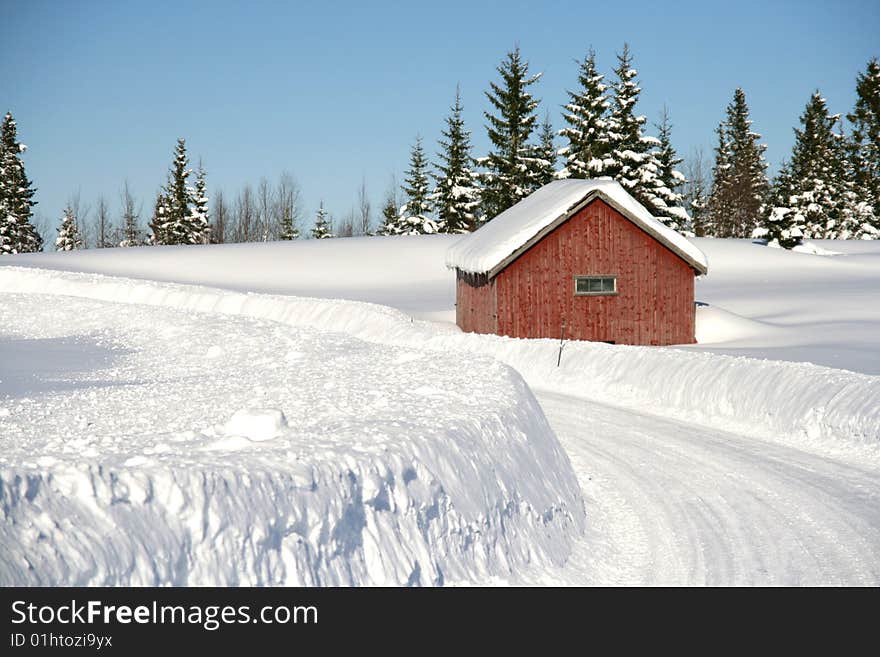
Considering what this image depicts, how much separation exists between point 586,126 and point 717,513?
51.0m

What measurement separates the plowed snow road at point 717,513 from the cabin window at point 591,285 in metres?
15.0

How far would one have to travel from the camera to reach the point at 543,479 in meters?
10.6

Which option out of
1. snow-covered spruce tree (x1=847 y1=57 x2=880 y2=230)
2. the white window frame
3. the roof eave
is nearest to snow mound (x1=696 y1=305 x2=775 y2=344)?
the roof eave

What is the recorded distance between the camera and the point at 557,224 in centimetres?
3044

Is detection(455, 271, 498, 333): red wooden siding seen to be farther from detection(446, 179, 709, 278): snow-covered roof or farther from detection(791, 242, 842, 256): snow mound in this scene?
detection(791, 242, 842, 256): snow mound

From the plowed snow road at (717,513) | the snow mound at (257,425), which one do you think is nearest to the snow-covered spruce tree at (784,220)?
the plowed snow road at (717,513)

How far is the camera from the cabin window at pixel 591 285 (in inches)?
1224

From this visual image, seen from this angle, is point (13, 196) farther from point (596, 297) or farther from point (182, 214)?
point (596, 297)

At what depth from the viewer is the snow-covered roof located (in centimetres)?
3000

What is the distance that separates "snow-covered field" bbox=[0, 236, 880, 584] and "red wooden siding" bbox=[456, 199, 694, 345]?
165 inches

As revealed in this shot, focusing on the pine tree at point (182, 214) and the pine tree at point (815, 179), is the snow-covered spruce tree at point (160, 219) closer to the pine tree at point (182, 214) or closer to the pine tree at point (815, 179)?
the pine tree at point (182, 214)

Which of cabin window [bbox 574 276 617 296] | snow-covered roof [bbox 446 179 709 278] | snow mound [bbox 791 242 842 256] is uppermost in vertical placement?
snow mound [bbox 791 242 842 256]

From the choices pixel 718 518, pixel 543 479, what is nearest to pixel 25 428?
pixel 543 479
